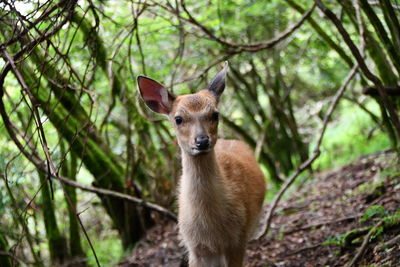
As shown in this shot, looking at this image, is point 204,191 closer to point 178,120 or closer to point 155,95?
point 178,120

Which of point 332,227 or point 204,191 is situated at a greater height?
point 204,191

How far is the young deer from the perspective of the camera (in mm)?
4758

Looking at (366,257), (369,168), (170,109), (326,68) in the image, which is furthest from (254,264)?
(326,68)

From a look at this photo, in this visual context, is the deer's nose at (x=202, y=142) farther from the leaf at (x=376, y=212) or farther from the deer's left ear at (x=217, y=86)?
the leaf at (x=376, y=212)

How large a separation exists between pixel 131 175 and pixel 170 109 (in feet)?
9.12

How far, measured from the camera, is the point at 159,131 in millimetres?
8594

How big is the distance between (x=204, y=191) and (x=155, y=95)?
1141 mm

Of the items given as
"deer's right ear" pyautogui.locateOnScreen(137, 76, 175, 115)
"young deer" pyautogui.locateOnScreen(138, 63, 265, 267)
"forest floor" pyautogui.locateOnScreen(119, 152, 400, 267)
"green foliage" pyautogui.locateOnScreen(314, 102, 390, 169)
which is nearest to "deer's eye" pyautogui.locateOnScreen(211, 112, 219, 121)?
"young deer" pyautogui.locateOnScreen(138, 63, 265, 267)

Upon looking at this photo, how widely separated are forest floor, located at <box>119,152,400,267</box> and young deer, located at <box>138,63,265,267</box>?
0.73 meters

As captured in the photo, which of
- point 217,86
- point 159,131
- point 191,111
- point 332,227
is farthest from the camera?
point 159,131

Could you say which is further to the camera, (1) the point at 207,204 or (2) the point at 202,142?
(1) the point at 207,204

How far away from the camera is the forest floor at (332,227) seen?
4629 millimetres

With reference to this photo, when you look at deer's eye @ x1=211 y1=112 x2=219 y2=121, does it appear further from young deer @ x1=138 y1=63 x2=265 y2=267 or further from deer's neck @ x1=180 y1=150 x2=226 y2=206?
deer's neck @ x1=180 y1=150 x2=226 y2=206

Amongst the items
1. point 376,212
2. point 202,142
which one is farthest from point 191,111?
point 376,212
